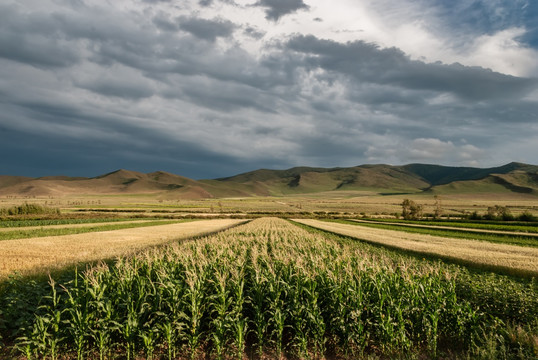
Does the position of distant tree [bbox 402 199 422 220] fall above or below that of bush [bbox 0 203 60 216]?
below

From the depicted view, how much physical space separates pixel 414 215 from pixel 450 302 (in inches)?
3634

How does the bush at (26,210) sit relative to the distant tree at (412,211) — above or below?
above

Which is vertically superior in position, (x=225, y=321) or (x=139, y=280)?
(x=139, y=280)

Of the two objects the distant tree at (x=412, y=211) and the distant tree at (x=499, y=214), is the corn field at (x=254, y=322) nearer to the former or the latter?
the distant tree at (x=499, y=214)

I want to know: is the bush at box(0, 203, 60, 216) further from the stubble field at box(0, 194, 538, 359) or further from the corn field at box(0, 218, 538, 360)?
the corn field at box(0, 218, 538, 360)

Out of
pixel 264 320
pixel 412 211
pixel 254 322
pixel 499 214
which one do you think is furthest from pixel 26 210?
pixel 499 214

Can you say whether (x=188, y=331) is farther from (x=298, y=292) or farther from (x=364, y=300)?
(x=364, y=300)

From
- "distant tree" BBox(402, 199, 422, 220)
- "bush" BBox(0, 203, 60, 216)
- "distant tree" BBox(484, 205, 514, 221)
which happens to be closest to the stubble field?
"distant tree" BBox(484, 205, 514, 221)

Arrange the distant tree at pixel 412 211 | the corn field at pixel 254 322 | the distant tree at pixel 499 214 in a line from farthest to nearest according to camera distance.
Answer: the distant tree at pixel 412 211 → the distant tree at pixel 499 214 → the corn field at pixel 254 322

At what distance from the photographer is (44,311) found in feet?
31.2

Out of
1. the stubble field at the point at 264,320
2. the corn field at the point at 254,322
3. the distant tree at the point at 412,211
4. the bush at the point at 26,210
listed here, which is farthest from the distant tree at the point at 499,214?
the bush at the point at 26,210

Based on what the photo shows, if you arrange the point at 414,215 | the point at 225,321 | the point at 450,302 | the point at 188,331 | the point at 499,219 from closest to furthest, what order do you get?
the point at 225,321 → the point at 188,331 → the point at 450,302 → the point at 499,219 → the point at 414,215

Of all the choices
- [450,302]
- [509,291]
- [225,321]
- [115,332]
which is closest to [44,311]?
[115,332]

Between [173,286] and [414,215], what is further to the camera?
[414,215]
